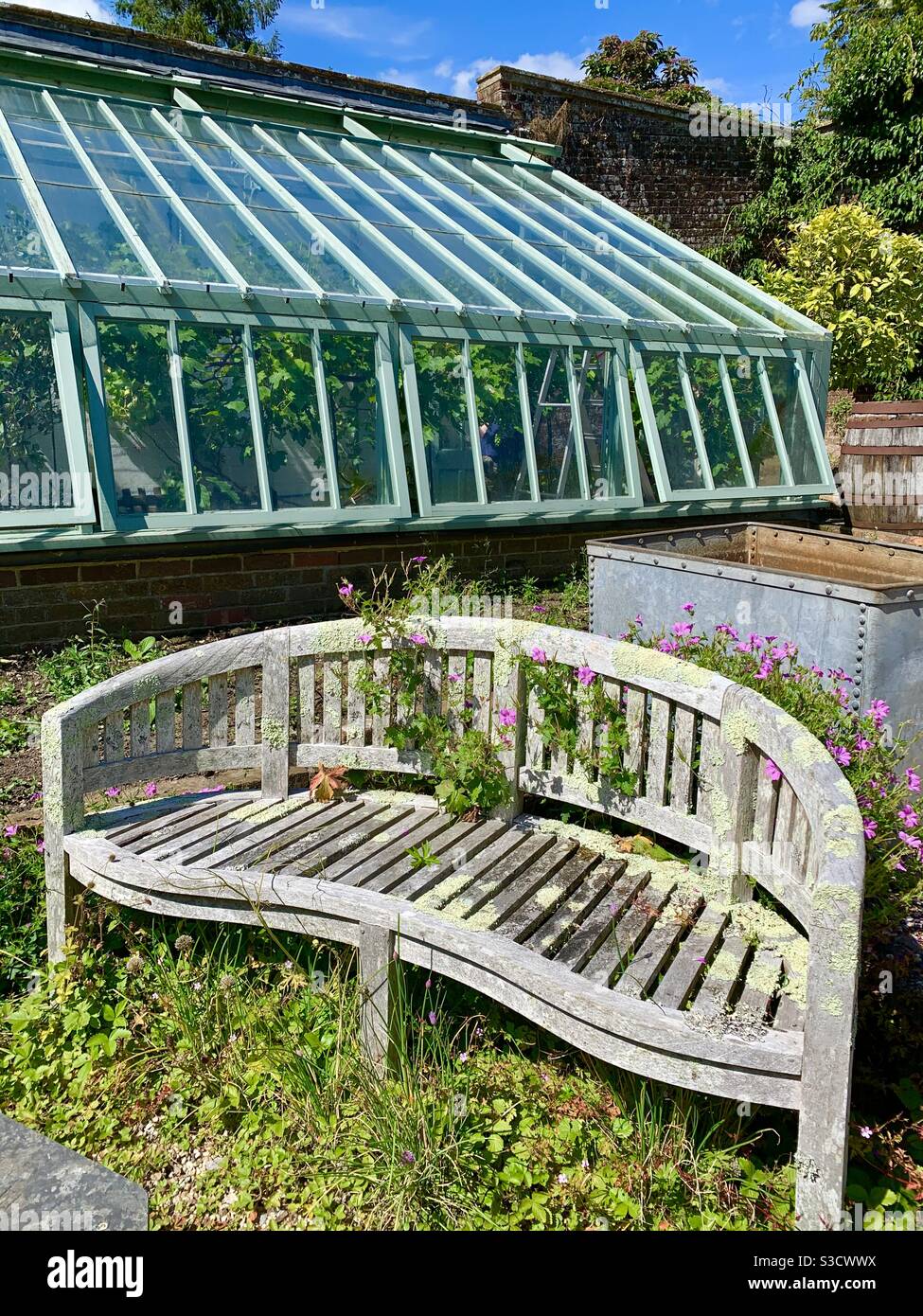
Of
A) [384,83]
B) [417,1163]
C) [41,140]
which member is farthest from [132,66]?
[417,1163]

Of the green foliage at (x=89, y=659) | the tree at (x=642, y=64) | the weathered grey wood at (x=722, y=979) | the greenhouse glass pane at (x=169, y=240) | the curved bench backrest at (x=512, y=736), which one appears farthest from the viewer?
the tree at (x=642, y=64)

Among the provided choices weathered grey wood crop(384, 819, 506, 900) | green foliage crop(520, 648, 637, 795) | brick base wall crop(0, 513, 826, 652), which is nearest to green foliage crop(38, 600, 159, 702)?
brick base wall crop(0, 513, 826, 652)

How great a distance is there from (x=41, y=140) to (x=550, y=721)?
7518 millimetres

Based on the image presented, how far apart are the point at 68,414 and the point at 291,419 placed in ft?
5.40

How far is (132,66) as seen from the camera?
33.4 feet

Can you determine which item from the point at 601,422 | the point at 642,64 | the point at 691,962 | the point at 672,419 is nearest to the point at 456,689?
the point at 691,962

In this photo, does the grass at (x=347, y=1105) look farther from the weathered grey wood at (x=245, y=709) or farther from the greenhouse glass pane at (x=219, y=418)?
the greenhouse glass pane at (x=219, y=418)

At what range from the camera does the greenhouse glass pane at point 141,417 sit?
22.3 ft

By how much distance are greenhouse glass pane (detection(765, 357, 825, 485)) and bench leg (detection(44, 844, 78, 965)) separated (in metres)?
8.57

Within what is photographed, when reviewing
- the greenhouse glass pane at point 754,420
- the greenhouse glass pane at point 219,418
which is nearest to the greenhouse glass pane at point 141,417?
the greenhouse glass pane at point 219,418

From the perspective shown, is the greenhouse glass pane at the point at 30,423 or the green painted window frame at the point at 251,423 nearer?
the greenhouse glass pane at the point at 30,423

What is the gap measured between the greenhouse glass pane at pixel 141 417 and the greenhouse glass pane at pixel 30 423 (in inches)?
13.7

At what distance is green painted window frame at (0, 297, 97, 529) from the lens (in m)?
6.50

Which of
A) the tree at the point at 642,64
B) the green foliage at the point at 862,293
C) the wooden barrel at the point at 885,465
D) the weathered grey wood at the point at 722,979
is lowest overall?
the weathered grey wood at the point at 722,979
